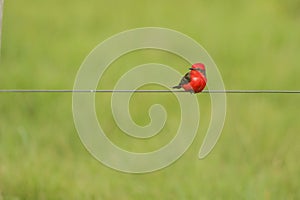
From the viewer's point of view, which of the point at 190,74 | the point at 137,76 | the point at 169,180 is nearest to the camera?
the point at 190,74

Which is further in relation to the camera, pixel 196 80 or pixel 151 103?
pixel 151 103

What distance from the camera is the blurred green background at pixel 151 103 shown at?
3.09 meters

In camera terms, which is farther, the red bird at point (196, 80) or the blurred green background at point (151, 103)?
the blurred green background at point (151, 103)

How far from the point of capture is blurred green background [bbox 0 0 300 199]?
309 cm

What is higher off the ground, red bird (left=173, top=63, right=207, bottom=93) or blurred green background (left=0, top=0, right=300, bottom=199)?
red bird (left=173, top=63, right=207, bottom=93)

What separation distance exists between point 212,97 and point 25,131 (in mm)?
1208

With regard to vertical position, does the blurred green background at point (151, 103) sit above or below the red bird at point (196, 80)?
below

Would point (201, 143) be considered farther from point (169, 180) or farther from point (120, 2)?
point (120, 2)

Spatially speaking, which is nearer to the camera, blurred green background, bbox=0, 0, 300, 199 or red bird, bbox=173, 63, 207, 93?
red bird, bbox=173, 63, 207, 93

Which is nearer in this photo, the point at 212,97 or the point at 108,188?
the point at 108,188

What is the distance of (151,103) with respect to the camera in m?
4.04

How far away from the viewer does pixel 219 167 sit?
10.9ft

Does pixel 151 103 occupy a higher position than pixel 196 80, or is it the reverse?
pixel 196 80

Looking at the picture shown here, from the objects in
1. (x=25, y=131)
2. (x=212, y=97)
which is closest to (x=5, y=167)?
(x=25, y=131)
